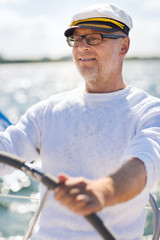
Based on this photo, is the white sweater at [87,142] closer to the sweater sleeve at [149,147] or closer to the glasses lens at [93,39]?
the sweater sleeve at [149,147]

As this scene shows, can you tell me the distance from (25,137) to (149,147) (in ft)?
2.12

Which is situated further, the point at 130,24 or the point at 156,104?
the point at 130,24

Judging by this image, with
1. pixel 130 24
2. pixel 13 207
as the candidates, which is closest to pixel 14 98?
pixel 13 207

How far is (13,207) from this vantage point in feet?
23.4

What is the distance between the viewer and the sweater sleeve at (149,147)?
3.73ft

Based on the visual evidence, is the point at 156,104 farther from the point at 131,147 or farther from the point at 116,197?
→ the point at 116,197

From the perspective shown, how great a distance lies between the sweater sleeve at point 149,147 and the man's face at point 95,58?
372 millimetres

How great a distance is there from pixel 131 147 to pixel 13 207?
247 inches

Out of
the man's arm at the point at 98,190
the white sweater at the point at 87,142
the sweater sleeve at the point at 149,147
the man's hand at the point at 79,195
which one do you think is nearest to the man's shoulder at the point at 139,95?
the white sweater at the point at 87,142

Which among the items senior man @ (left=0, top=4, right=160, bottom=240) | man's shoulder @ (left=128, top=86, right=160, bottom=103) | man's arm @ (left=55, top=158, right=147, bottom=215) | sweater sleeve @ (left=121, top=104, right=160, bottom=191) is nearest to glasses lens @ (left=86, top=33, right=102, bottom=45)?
senior man @ (left=0, top=4, right=160, bottom=240)

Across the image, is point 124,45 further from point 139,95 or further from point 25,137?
point 25,137

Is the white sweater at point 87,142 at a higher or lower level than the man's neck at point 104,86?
lower

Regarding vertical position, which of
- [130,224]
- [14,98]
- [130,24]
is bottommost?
[14,98]

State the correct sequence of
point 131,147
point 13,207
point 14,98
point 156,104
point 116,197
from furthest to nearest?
point 14,98 < point 13,207 < point 156,104 < point 131,147 < point 116,197
